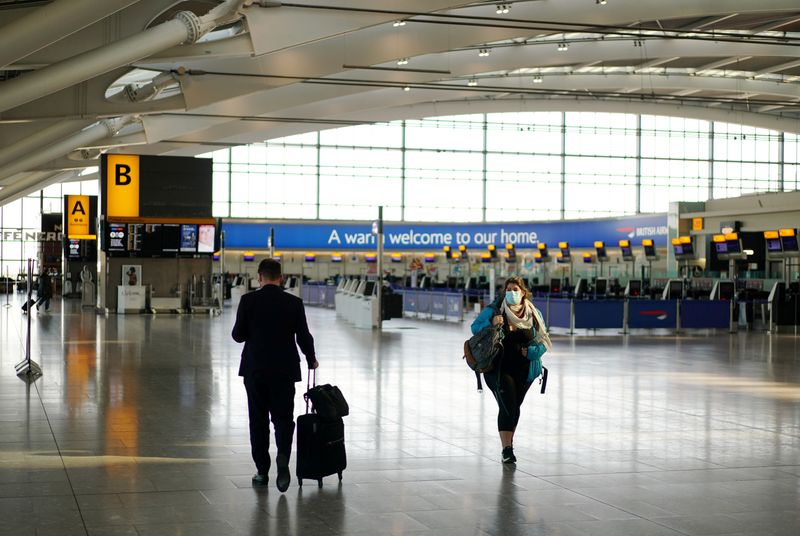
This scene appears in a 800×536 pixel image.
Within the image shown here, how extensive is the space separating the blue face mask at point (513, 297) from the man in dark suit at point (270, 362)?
174 cm

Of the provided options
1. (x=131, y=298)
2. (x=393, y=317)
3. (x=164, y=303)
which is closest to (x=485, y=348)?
(x=393, y=317)

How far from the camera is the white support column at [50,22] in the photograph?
14133mm

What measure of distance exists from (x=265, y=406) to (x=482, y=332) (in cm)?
177

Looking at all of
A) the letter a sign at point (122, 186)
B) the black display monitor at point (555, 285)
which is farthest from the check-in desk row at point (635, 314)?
the letter a sign at point (122, 186)

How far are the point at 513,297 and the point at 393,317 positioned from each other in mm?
17923

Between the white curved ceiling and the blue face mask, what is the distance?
8.54 meters

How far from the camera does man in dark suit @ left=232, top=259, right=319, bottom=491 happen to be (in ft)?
21.5

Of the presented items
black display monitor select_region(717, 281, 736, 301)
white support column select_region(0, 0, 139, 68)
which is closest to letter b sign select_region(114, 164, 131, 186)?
white support column select_region(0, 0, 139, 68)

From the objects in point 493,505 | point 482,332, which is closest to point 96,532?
point 493,505

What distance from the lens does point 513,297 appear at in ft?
25.3

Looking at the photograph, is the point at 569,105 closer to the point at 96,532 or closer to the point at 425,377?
the point at 425,377

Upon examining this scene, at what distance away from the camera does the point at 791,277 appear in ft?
98.1

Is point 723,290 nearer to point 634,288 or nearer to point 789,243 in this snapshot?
point 789,243

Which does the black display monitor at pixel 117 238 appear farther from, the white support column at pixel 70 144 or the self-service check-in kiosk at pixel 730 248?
the self-service check-in kiosk at pixel 730 248
